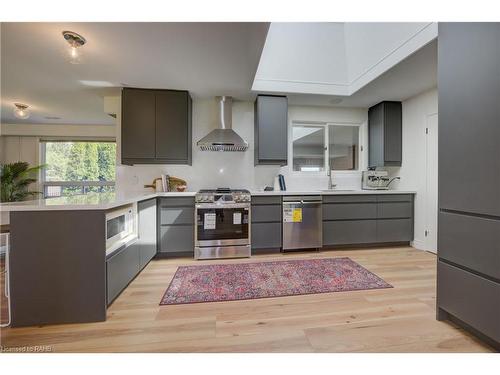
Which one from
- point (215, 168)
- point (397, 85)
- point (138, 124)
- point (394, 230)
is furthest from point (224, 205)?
point (397, 85)

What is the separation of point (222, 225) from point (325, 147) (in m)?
2.27

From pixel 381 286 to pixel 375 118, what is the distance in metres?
2.80

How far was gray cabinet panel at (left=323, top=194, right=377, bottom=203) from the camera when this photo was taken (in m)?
3.28

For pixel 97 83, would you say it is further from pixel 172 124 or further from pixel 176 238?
pixel 176 238

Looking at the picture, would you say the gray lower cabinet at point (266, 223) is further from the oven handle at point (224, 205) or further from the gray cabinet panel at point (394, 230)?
the gray cabinet panel at point (394, 230)

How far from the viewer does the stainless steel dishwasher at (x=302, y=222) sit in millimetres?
3176

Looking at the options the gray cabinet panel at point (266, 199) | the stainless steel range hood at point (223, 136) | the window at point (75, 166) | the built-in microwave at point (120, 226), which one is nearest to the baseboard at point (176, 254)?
the built-in microwave at point (120, 226)

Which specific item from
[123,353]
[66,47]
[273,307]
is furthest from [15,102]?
[273,307]

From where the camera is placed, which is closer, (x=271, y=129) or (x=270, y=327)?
(x=270, y=327)

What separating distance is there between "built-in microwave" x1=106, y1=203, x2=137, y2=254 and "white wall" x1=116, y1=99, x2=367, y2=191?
1.35m

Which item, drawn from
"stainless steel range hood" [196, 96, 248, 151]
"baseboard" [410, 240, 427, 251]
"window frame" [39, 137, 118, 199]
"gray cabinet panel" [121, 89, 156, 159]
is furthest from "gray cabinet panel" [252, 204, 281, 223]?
"window frame" [39, 137, 118, 199]

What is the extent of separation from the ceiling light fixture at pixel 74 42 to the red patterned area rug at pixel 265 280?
2311mm

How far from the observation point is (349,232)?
3.32m

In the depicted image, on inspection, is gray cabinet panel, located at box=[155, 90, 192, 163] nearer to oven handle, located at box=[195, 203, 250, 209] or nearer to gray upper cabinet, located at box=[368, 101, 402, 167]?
oven handle, located at box=[195, 203, 250, 209]
